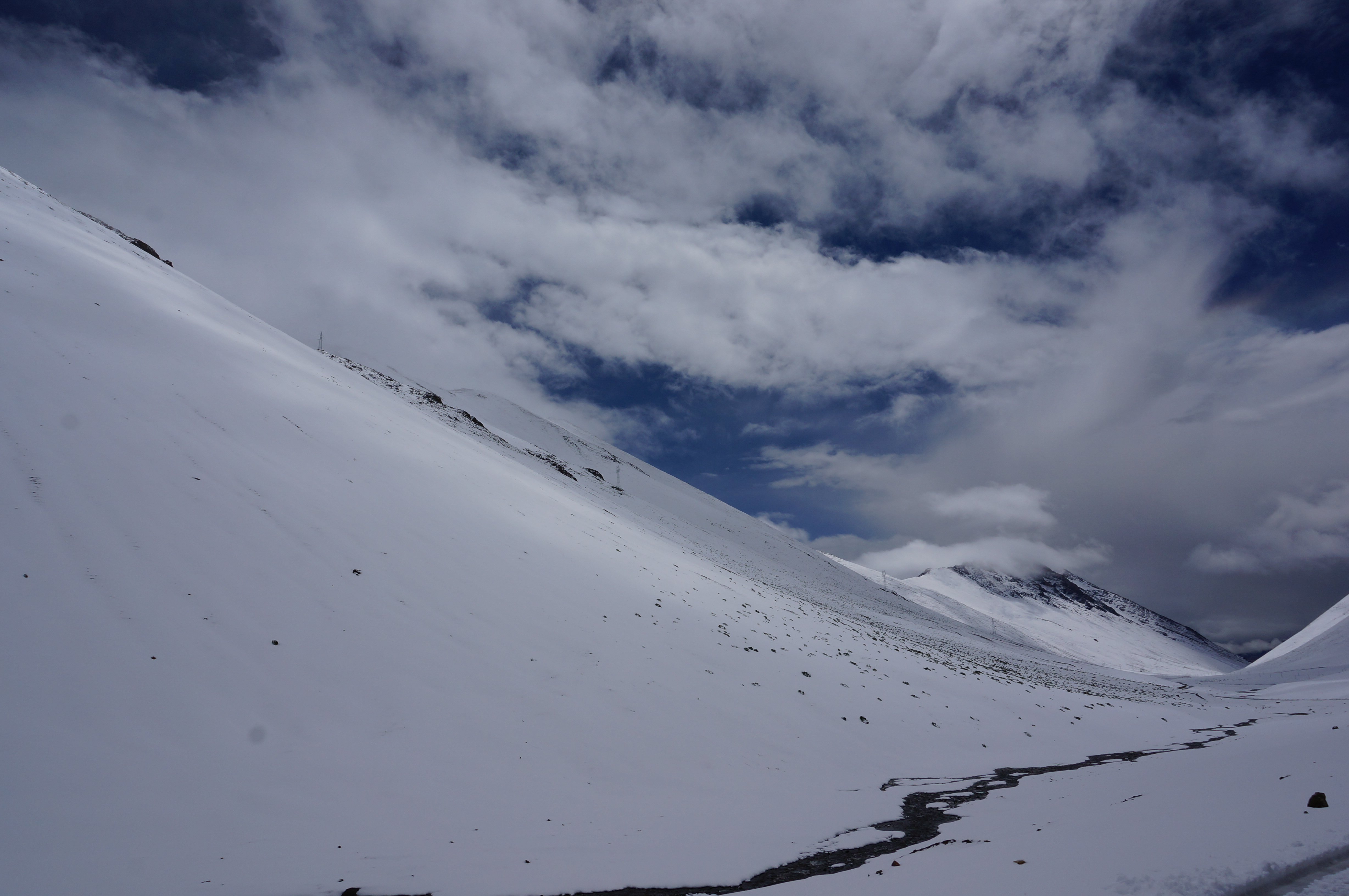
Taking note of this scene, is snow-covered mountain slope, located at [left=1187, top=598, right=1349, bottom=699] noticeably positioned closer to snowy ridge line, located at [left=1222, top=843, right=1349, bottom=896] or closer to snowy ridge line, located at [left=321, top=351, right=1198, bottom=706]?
snowy ridge line, located at [left=321, top=351, right=1198, bottom=706]

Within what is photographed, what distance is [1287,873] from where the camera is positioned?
12.9 feet

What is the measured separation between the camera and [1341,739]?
8328mm

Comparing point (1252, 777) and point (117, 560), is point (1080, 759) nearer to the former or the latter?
point (1252, 777)

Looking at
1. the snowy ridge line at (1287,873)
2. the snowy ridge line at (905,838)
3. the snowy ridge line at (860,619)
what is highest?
the snowy ridge line at (860,619)

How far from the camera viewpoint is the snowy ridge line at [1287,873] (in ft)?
12.4

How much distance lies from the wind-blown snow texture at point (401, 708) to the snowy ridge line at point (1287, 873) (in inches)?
2.7

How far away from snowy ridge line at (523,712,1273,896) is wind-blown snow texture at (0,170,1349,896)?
6.8 inches

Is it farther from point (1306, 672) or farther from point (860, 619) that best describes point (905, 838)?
point (1306, 672)

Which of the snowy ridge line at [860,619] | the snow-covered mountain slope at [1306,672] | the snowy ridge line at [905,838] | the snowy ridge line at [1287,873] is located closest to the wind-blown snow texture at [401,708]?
the snowy ridge line at [1287,873]

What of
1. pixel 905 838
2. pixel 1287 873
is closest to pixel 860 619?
pixel 905 838

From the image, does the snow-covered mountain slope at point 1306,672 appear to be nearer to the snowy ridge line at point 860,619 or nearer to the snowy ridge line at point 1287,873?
the snowy ridge line at point 860,619

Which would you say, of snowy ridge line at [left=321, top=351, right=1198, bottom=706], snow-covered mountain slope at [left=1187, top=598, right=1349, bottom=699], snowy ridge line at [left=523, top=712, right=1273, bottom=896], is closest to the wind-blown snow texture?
snowy ridge line at [left=523, top=712, right=1273, bottom=896]

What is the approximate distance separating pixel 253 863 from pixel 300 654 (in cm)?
382

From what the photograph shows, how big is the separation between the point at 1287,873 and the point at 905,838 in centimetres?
488
